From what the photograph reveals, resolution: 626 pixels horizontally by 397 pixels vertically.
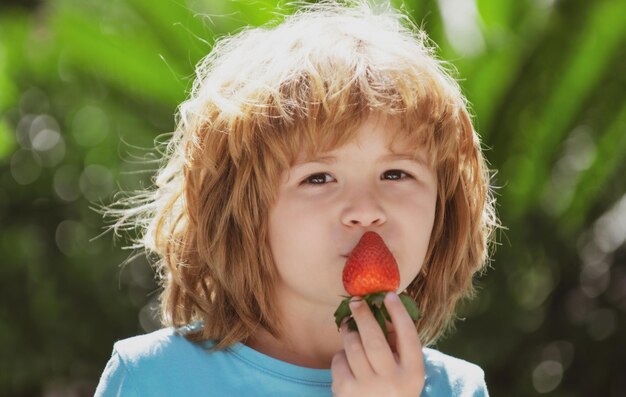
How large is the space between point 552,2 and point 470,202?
7.37 feet

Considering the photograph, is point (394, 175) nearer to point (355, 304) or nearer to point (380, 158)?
point (380, 158)

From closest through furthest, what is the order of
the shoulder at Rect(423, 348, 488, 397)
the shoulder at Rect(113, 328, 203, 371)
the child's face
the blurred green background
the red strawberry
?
the red strawberry → the child's face → the shoulder at Rect(113, 328, 203, 371) → the shoulder at Rect(423, 348, 488, 397) → the blurred green background

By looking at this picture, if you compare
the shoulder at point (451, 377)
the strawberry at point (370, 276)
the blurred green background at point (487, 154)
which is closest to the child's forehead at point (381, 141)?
the strawberry at point (370, 276)

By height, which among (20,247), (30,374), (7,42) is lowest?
(30,374)

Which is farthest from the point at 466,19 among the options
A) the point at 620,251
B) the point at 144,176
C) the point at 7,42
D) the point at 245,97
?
the point at 245,97

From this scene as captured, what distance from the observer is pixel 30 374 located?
13.3 ft

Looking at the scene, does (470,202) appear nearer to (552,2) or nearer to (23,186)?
(552,2)

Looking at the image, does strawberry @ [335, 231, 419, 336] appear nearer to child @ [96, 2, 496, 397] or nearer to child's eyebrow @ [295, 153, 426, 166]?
child @ [96, 2, 496, 397]

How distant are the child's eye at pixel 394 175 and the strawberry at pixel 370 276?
17cm

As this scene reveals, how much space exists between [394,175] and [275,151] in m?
0.20

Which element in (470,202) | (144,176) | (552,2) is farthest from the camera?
(144,176)

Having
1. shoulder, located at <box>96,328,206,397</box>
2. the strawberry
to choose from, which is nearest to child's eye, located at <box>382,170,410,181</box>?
the strawberry

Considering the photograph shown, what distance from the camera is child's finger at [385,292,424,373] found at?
1.52m

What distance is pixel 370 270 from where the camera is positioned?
4.94 feet
